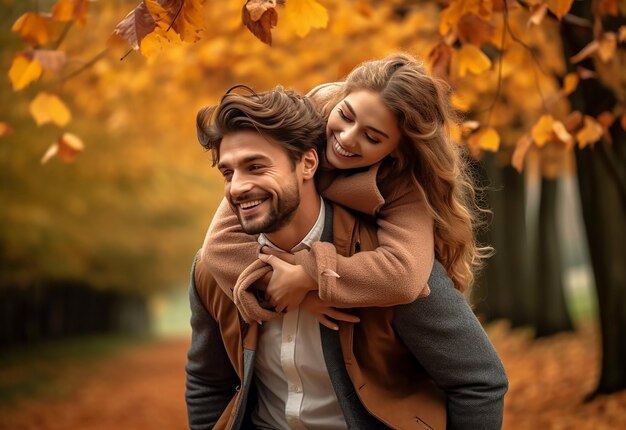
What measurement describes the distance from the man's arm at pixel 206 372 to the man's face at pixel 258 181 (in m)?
0.56

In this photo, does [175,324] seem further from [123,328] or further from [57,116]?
[57,116]

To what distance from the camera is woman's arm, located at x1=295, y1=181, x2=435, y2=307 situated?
315 centimetres

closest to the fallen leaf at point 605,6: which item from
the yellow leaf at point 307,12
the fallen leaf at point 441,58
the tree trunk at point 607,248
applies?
the fallen leaf at point 441,58

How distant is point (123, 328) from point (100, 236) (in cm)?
1861

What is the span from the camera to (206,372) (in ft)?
12.6

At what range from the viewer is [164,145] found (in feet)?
64.1

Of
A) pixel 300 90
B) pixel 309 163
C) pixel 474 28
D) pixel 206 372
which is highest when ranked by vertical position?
pixel 474 28

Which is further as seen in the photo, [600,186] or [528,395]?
[528,395]

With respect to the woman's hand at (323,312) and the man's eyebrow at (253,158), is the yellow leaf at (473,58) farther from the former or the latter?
the woman's hand at (323,312)

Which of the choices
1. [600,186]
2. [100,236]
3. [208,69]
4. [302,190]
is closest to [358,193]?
[302,190]

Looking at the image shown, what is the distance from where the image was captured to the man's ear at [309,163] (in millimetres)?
3432

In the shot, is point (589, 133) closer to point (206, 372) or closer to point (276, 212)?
point (276, 212)

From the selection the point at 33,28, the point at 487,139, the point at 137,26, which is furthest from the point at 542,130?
the point at 33,28

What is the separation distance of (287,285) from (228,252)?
34 cm
